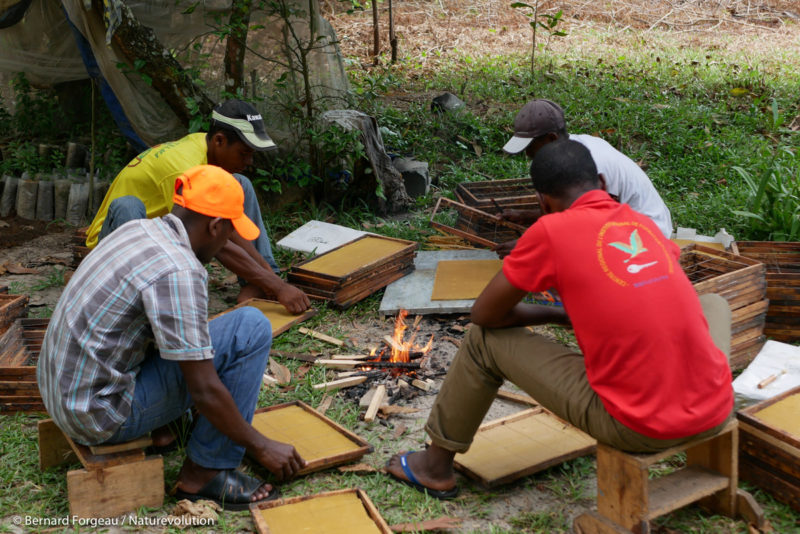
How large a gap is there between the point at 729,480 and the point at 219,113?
353 cm

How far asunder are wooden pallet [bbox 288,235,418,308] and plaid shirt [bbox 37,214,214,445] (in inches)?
98.6

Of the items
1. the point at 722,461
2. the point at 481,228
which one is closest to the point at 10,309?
the point at 481,228

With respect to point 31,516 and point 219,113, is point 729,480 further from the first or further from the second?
point 219,113

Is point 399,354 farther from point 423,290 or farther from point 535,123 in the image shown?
point 535,123

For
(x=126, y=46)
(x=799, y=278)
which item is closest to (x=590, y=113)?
(x=799, y=278)

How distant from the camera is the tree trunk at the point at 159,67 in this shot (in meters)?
6.50

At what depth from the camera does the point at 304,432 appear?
3.79 meters

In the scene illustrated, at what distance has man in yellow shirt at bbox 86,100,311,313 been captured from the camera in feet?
15.4

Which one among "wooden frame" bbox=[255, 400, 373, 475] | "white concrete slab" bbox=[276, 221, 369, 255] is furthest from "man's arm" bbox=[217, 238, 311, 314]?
"wooden frame" bbox=[255, 400, 373, 475]

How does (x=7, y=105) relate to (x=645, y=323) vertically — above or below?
below

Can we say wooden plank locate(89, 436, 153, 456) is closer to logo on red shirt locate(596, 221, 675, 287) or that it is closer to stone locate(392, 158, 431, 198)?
logo on red shirt locate(596, 221, 675, 287)

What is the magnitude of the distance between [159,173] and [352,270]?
4.96ft

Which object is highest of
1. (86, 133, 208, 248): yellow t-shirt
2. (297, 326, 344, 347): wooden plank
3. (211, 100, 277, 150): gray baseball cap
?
(211, 100, 277, 150): gray baseball cap

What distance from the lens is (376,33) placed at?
1172 cm
